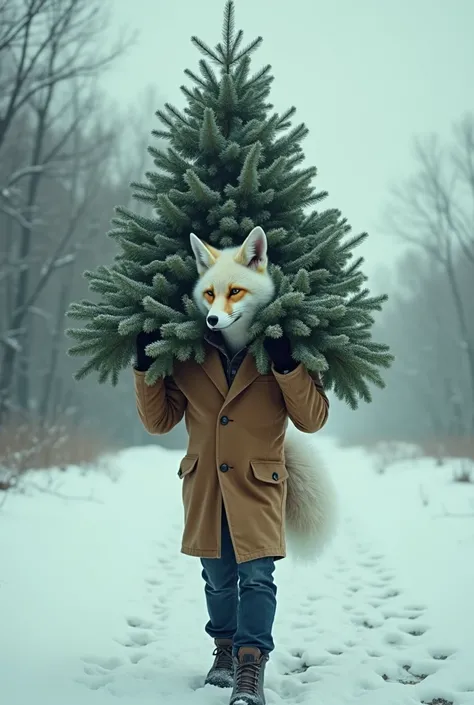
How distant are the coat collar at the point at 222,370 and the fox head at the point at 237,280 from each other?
12cm

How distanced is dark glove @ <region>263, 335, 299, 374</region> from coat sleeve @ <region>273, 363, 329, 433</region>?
0.09 ft

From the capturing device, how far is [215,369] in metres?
2.96

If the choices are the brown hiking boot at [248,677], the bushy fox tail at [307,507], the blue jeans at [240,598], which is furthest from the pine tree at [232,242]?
the brown hiking boot at [248,677]

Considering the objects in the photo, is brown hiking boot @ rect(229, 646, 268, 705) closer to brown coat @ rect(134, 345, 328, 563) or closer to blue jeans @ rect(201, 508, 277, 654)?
blue jeans @ rect(201, 508, 277, 654)

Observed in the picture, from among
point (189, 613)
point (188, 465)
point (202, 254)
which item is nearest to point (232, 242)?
point (202, 254)

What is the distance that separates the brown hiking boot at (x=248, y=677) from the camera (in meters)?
2.51

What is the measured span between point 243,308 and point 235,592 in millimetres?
1353

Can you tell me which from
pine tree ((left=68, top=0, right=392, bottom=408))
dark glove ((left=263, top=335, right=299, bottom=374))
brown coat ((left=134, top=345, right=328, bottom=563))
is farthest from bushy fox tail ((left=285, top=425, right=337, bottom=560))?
dark glove ((left=263, top=335, right=299, bottom=374))


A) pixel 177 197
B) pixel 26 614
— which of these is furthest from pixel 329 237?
pixel 26 614

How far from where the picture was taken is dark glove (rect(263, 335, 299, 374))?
272 cm

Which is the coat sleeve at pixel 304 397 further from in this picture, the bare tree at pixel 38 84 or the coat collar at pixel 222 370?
the bare tree at pixel 38 84

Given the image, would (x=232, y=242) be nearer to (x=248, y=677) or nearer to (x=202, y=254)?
(x=202, y=254)

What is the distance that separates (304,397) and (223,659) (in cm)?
130

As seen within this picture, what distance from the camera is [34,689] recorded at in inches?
104
